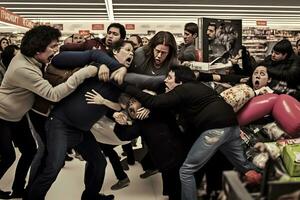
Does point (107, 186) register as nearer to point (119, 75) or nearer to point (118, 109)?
point (118, 109)

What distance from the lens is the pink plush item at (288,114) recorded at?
258 centimetres

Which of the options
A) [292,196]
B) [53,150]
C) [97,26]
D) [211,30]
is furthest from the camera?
[97,26]

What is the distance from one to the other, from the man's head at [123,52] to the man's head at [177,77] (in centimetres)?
31

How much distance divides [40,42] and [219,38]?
1.96 metres

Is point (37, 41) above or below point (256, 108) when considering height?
above

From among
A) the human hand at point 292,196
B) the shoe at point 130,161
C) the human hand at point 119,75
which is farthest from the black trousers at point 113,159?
the human hand at point 292,196

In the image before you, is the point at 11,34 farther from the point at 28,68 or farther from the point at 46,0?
the point at 28,68

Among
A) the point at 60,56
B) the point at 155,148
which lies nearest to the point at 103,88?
the point at 60,56

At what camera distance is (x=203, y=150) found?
244 cm

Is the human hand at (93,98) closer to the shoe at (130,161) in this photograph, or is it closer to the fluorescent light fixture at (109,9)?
the shoe at (130,161)

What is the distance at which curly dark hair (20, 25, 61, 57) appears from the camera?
237 cm

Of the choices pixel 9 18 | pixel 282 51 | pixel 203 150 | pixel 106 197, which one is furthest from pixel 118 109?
pixel 9 18

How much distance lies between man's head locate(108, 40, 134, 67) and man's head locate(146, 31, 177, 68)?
186 millimetres

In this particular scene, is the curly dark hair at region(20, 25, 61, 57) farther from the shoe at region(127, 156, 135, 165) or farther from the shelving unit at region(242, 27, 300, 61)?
the shelving unit at region(242, 27, 300, 61)
